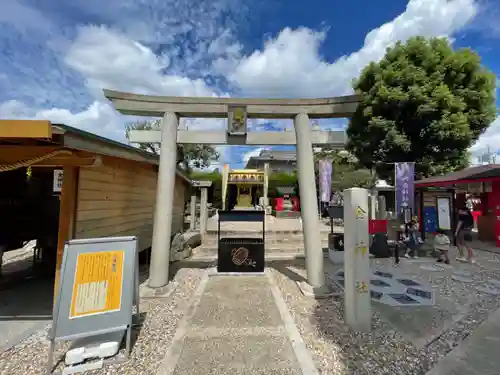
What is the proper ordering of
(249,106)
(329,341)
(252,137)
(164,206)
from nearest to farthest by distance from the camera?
(329,341) < (164,206) < (249,106) < (252,137)

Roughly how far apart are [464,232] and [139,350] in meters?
8.80

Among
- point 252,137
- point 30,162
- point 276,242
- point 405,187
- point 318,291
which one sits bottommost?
point 318,291

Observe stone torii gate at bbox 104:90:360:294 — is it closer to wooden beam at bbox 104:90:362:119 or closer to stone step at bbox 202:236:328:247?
wooden beam at bbox 104:90:362:119

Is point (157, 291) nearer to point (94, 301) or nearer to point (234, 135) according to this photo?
point (94, 301)

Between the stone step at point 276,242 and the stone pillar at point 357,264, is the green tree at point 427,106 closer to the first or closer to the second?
the stone step at point 276,242

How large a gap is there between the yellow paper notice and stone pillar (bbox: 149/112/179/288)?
197 centimetres

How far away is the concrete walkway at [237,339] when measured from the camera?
266 cm

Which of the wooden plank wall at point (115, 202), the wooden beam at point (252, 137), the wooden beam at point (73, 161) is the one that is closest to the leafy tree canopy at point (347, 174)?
the wooden beam at point (252, 137)

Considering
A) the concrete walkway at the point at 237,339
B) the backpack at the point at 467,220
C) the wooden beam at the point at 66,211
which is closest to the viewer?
the concrete walkway at the point at 237,339

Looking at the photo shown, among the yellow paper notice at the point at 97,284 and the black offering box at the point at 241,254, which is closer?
the yellow paper notice at the point at 97,284

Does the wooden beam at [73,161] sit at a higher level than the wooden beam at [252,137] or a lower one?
lower

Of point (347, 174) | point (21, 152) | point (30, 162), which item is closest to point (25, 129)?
point (30, 162)

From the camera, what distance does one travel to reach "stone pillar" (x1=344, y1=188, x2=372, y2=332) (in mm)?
3424

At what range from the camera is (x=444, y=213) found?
9398mm
